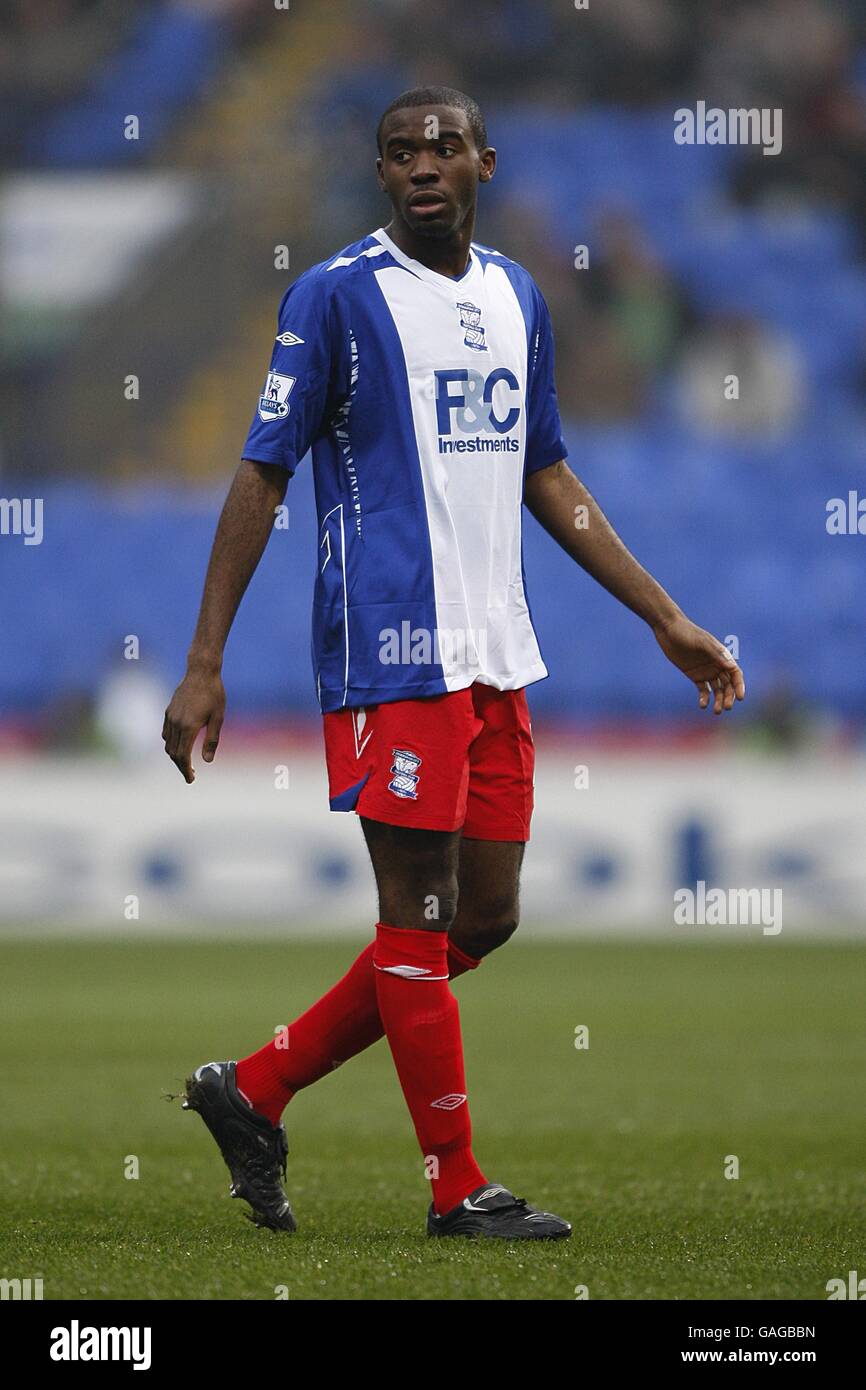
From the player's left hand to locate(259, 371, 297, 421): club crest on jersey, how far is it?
869mm

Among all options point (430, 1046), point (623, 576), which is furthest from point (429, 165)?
point (430, 1046)

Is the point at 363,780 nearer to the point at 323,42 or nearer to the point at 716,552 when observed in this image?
the point at 716,552

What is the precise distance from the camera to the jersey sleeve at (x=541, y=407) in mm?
3887

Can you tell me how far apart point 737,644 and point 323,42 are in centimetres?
808

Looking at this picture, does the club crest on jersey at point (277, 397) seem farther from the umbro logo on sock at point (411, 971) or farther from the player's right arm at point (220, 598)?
the umbro logo on sock at point (411, 971)

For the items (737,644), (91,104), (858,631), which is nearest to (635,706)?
(737,644)

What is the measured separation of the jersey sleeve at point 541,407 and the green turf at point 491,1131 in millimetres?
1530

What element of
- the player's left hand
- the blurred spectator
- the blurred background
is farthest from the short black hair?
the blurred spectator

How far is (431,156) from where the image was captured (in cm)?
359

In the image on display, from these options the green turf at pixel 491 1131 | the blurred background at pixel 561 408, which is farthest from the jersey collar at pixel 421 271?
the blurred background at pixel 561 408

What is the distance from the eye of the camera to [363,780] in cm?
356

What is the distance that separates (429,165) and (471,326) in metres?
0.31

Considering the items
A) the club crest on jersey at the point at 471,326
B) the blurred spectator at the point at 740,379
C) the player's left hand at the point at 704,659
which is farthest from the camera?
the blurred spectator at the point at 740,379

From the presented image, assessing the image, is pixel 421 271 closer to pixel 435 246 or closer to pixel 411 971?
pixel 435 246
